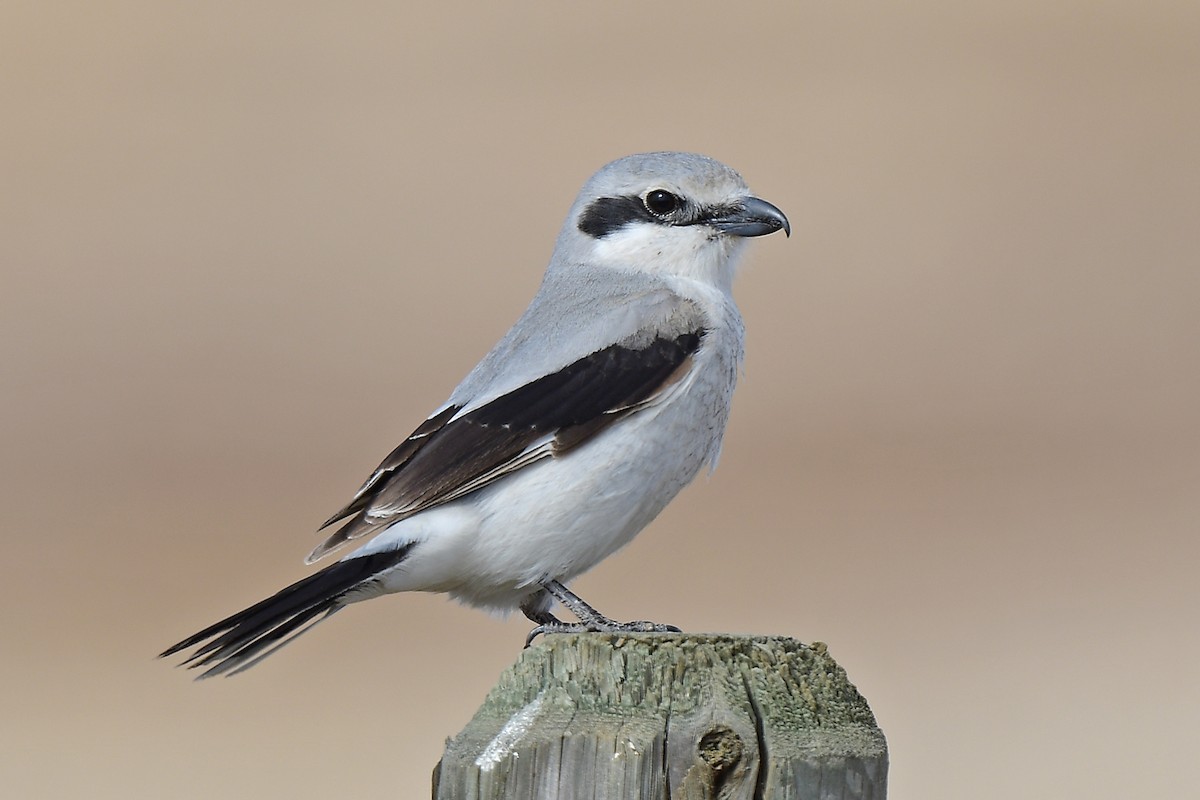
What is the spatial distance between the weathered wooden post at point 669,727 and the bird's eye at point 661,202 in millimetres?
2174

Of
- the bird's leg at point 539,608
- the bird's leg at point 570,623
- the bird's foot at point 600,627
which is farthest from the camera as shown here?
the bird's leg at point 539,608

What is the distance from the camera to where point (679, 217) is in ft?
15.5

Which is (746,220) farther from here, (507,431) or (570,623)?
(570,623)

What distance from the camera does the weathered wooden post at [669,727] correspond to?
2.52 meters

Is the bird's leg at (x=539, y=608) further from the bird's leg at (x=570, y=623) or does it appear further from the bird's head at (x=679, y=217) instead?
the bird's head at (x=679, y=217)

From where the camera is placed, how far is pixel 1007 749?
23.2 ft

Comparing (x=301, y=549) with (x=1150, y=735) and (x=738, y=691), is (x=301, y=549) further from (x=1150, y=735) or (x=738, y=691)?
(x=738, y=691)

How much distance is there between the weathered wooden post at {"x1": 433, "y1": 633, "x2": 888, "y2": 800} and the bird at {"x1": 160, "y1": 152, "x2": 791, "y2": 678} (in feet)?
3.06

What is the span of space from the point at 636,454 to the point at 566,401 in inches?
8.4

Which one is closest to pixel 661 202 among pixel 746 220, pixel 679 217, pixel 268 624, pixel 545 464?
pixel 679 217

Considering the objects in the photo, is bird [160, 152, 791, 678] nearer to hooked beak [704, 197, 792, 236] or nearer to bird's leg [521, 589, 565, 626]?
bird's leg [521, 589, 565, 626]

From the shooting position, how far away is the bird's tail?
355cm

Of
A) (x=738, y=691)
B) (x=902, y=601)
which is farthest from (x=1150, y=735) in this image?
(x=738, y=691)

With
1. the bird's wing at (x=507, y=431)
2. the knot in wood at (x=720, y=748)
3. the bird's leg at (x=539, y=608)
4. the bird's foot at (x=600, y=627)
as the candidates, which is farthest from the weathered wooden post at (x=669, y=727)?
the bird's leg at (x=539, y=608)
